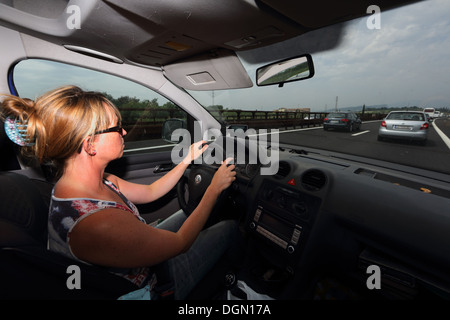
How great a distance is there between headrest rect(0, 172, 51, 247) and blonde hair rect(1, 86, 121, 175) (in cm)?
33

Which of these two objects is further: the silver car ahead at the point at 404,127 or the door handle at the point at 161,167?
the door handle at the point at 161,167

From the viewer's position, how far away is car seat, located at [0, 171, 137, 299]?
853 millimetres

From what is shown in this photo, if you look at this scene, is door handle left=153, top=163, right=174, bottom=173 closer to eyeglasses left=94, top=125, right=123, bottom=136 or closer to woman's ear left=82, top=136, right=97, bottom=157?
eyeglasses left=94, top=125, right=123, bottom=136

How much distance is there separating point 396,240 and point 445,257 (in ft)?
0.66

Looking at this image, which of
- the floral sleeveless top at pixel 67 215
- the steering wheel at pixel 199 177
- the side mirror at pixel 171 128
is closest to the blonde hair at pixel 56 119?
the floral sleeveless top at pixel 67 215

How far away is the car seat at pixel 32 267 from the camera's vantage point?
2.80 feet

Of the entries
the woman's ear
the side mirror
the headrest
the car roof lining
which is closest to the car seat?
the headrest

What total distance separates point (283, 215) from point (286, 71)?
58.2 inches

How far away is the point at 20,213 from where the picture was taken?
113 cm

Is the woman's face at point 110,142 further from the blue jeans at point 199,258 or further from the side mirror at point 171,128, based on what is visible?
the side mirror at point 171,128

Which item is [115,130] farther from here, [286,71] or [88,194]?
[286,71]

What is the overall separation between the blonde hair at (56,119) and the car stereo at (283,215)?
4.63 ft

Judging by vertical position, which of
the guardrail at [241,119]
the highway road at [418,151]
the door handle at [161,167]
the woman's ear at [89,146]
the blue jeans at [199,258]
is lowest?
the blue jeans at [199,258]

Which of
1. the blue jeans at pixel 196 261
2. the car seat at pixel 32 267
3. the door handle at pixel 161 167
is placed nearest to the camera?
the car seat at pixel 32 267
